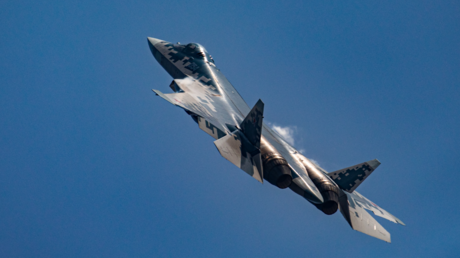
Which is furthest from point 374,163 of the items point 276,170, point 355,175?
point 276,170

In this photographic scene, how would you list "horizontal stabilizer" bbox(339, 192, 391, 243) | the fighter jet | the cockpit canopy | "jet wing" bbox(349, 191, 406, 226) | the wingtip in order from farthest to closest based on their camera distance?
the cockpit canopy
"jet wing" bbox(349, 191, 406, 226)
the wingtip
"horizontal stabilizer" bbox(339, 192, 391, 243)
the fighter jet

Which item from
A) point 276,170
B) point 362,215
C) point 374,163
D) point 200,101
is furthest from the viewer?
point 200,101

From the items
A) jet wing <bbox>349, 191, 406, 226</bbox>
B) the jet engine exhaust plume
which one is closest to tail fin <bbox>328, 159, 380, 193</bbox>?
jet wing <bbox>349, 191, 406, 226</bbox>

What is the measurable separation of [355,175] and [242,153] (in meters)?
8.13

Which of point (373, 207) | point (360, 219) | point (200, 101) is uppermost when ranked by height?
point (373, 207)

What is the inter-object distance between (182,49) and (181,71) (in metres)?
2.72

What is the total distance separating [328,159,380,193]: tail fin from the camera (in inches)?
990

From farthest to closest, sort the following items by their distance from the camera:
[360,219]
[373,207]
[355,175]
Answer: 1. [373,207]
2. [355,175]
3. [360,219]

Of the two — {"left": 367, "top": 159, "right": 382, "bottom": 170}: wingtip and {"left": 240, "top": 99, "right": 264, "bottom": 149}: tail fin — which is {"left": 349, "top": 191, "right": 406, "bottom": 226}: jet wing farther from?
{"left": 240, "top": 99, "right": 264, "bottom": 149}: tail fin

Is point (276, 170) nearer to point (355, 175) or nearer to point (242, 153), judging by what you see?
point (242, 153)

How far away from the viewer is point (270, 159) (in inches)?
930

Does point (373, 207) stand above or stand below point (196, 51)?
below

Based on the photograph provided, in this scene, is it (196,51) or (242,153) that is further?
(196,51)

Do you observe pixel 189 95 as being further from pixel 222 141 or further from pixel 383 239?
pixel 383 239
